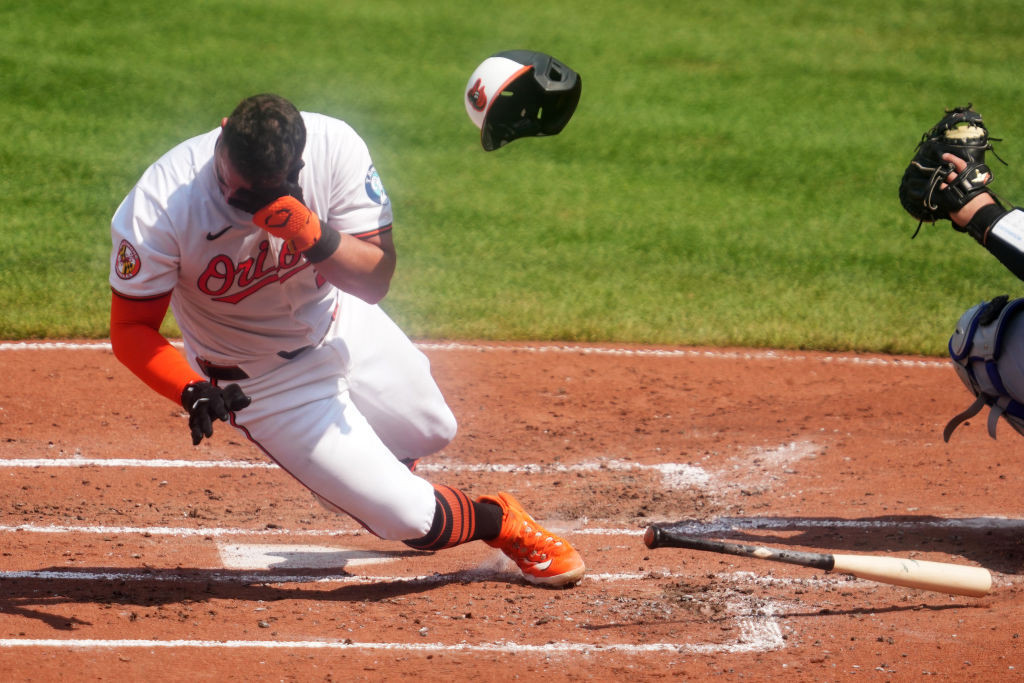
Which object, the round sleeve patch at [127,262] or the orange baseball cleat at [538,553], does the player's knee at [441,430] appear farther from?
the round sleeve patch at [127,262]

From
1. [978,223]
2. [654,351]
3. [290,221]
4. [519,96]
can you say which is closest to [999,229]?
[978,223]

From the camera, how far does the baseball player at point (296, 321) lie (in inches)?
139

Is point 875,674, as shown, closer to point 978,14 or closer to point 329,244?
point 329,244

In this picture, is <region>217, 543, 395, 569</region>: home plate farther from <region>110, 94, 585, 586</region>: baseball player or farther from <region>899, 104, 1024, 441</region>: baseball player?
<region>899, 104, 1024, 441</region>: baseball player

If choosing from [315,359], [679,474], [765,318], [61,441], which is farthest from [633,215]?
[315,359]

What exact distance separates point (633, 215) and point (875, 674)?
576 cm

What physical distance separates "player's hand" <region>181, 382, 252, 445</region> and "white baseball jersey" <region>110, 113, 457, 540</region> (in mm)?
342

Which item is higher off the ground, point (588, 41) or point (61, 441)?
point (588, 41)

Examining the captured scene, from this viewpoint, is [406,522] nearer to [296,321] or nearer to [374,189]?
[296,321]

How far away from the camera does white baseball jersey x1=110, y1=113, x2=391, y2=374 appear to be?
3.64 meters

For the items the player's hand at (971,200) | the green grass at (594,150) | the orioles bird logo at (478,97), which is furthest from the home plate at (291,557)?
the green grass at (594,150)

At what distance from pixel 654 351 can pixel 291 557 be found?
2.88 m

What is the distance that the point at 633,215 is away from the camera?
8945 mm

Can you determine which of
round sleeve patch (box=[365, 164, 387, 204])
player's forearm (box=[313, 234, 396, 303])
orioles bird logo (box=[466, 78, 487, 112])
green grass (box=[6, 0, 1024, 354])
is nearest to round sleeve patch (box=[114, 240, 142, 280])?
player's forearm (box=[313, 234, 396, 303])
